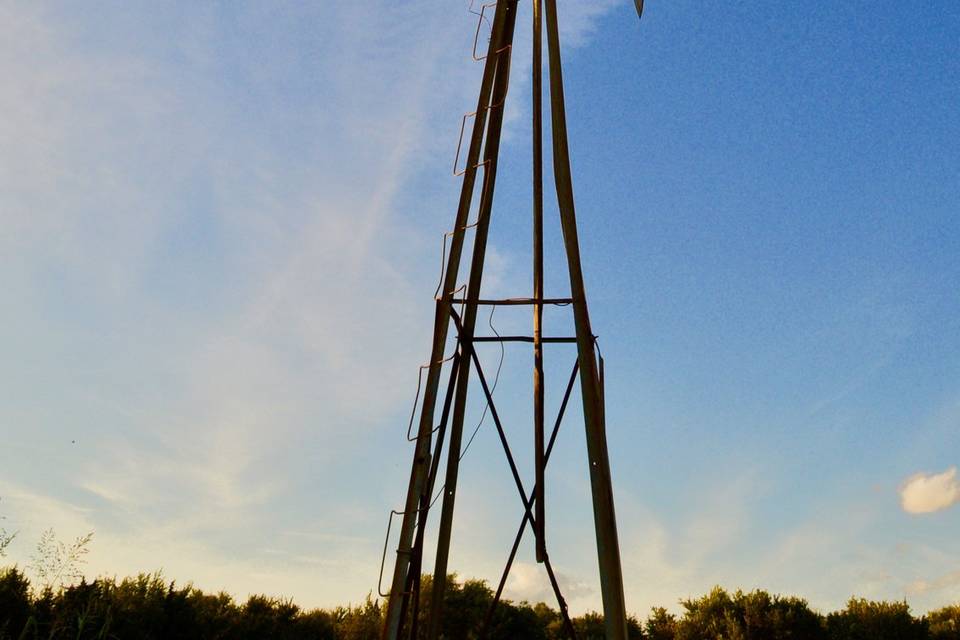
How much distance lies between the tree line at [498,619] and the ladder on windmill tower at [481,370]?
6461 millimetres

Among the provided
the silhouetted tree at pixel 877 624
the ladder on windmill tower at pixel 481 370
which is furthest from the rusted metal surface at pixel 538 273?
the silhouetted tree at pixel 877 624

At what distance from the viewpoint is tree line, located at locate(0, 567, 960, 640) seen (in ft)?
37.6

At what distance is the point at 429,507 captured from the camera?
14.4 ft

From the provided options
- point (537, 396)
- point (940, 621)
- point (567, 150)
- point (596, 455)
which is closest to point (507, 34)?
point (567, 150)

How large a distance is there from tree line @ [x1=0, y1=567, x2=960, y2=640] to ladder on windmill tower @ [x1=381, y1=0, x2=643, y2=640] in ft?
21.2

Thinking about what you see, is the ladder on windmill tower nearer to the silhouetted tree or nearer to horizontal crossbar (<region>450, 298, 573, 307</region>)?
horizontal crossbar (<region>450, 298, 573, 307</region>)

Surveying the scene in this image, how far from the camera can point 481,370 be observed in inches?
193

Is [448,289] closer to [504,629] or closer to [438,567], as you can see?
[438,567]

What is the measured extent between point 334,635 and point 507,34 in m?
11.5

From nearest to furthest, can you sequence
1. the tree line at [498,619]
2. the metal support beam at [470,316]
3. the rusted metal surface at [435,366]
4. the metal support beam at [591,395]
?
the metal support beam at [591,395], the rusted metal surface at [435,366], the metal support beam at [470,316], the tree line at [498,619]

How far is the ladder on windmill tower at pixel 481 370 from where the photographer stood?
12.7ft

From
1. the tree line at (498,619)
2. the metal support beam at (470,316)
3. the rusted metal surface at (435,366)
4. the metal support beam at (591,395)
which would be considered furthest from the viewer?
the tree line at (498,619)

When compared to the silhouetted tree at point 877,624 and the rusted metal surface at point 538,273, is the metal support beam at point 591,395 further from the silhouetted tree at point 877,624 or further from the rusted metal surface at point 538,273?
the silhouetted tree at point 877,624

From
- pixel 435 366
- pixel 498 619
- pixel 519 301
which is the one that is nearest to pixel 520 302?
pixel 519 301
